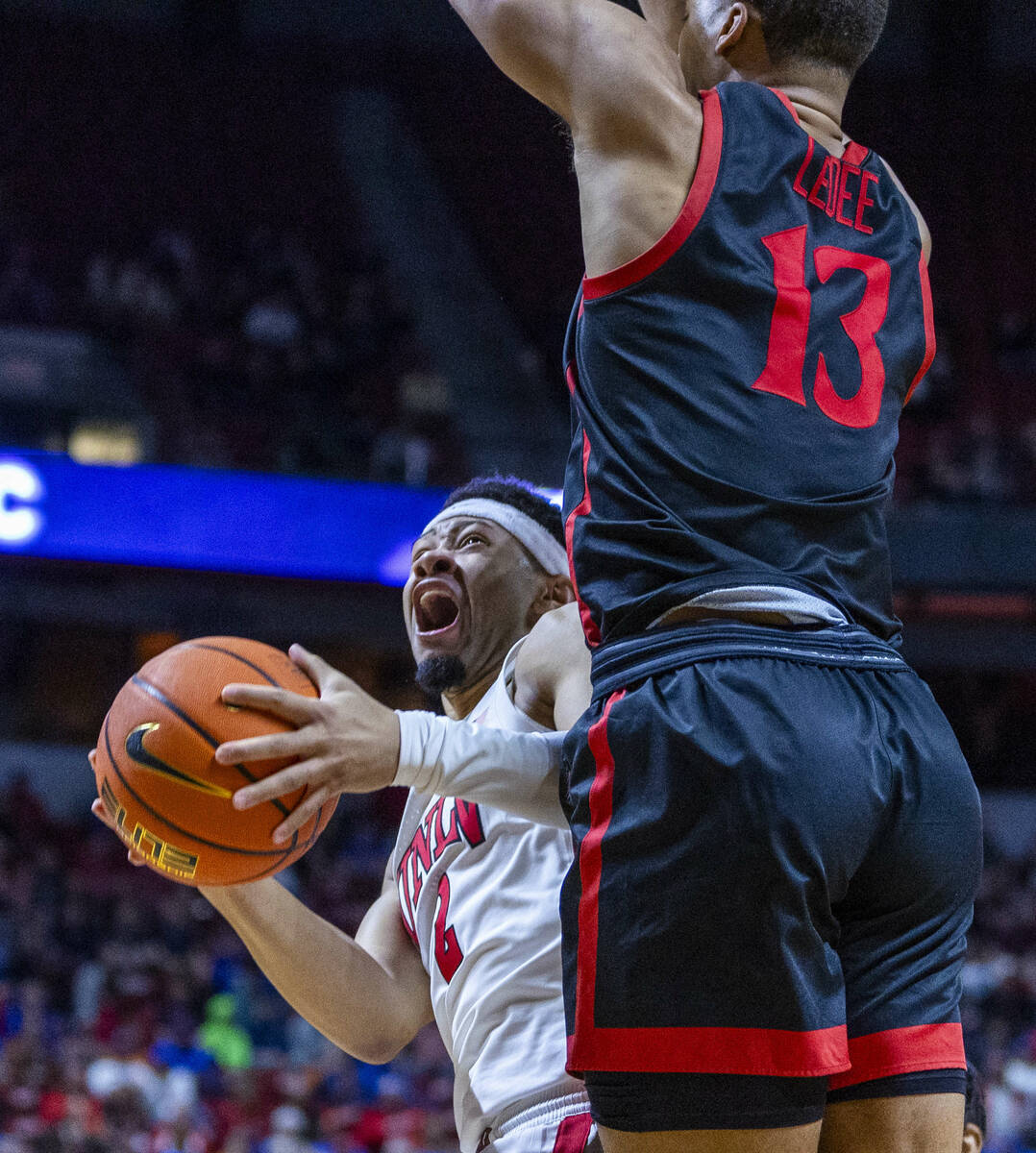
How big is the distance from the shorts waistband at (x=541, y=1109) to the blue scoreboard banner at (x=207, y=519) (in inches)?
331

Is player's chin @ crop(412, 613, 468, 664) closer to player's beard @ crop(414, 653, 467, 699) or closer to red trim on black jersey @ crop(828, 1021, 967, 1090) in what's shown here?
player's beard @ crop(414, 653, 467, 699)

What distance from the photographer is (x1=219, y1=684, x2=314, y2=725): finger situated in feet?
5.68

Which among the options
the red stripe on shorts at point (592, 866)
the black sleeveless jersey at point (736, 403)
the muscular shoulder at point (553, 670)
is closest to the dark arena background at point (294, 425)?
the muscular shoulder at point (553, 670)

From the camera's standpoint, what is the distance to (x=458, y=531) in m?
3.24

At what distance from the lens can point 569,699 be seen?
92.0 inches

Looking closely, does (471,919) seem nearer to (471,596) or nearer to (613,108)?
(471,596)

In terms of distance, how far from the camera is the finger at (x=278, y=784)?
1690mm

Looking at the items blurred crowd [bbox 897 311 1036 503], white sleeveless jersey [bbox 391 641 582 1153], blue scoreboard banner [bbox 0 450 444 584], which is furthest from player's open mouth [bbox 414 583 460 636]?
blurred crowd [bbox 897 311 1036 503]

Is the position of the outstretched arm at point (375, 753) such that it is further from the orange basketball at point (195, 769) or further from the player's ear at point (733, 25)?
the player's ear at point (733, 25)

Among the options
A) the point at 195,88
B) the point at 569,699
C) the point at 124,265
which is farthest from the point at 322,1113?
the point at 195,88

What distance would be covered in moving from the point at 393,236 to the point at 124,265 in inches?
117

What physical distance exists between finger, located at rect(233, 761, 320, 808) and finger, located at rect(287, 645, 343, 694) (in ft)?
0.46

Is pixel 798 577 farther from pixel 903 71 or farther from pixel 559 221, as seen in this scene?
pixel 903 71

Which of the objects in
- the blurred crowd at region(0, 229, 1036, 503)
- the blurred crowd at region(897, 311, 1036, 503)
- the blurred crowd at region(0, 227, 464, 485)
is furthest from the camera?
the blurred crowd at region(897, 311, 1036, 503)
